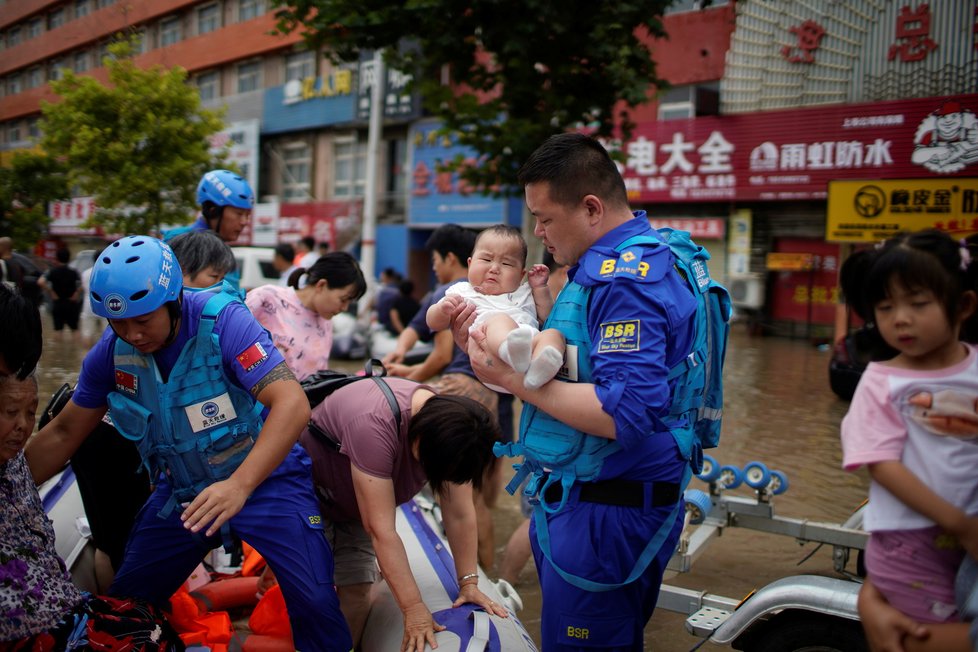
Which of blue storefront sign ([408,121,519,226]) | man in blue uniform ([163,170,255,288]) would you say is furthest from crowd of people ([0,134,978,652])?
blue storefront sign ([408,121,519,226])

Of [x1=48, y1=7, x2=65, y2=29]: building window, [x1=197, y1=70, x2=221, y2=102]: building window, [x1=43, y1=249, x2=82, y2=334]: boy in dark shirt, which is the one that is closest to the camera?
[x1=48, y1=7, x2=65, y2=29]: building window

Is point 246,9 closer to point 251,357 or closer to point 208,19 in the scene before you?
point 208,19

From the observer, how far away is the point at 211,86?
2170 cm

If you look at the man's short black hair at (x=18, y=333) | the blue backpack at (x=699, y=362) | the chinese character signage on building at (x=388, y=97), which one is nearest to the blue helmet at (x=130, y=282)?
the man's short black hair at (x=18, y=333)

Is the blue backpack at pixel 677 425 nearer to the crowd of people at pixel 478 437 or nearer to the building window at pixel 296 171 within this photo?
the crowd of people at pixel 478 437

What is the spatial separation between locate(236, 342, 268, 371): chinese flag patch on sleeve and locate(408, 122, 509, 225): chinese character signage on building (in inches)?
720

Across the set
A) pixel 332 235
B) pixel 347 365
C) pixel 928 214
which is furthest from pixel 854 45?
pixel 332 235

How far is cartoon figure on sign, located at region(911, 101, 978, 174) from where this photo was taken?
258 inches

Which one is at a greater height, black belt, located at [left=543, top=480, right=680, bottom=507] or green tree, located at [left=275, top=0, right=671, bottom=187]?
green tree, located at [left=275, top=0, right=671, bottom=187]

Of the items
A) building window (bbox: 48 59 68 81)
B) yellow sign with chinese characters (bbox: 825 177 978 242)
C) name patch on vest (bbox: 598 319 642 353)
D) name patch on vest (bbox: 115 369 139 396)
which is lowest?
name patch on vest (bbox: 115 369 139 396)

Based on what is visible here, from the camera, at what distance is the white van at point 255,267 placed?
40.6ft

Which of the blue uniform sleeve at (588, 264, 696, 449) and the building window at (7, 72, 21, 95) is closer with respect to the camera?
the blue uniform sleeve at (588, 264, 696, 449)

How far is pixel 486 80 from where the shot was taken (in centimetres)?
819

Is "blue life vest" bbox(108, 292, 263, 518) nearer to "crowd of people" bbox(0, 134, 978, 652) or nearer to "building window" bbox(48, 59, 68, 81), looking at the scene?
"crowd of people" bbox(0, 134, 978, 652)
